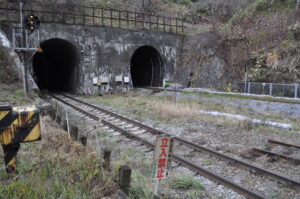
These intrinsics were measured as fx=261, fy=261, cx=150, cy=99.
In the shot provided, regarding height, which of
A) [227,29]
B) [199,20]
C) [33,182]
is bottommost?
[33,182]

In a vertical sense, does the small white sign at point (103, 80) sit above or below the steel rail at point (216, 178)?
above

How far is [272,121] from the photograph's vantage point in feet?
34.9

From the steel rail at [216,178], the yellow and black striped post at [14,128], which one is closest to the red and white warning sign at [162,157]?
the steel rail at [216,178]

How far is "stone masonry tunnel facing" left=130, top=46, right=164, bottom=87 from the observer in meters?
25.1

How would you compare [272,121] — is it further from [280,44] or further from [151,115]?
[280,44]

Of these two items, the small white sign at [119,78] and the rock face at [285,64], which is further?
the small white sign at [119,78]

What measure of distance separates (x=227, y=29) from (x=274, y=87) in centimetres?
901

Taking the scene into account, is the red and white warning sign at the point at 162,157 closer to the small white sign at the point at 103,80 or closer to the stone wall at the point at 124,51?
the stone wall at the point at 124,51

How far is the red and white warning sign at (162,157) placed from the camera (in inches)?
157

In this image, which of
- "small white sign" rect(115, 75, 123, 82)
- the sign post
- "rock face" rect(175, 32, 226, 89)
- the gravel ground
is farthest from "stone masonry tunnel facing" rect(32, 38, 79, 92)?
the sign post

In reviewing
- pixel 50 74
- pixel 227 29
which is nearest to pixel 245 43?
pixel 227 29

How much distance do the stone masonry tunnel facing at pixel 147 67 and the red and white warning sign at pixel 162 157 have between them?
20901 mm

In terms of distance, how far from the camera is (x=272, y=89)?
14.5 m

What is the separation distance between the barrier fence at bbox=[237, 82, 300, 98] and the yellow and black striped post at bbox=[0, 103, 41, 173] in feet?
42.7
